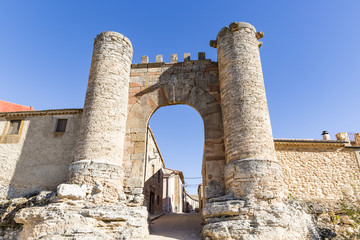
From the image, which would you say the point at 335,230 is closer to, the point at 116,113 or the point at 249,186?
the point at 249,186

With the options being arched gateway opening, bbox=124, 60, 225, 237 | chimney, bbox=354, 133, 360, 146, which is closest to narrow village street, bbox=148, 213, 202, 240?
arched gateway opening, bbox=124, 60, 225, 237

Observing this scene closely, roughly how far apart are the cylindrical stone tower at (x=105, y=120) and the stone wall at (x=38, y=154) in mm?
1254

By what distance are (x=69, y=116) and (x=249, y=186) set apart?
6785 millimetres

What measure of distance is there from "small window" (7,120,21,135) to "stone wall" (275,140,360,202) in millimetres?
9955

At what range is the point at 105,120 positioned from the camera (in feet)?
25.8

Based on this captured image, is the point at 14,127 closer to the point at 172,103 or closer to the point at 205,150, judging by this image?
the point at 172,103

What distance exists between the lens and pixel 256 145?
696cm

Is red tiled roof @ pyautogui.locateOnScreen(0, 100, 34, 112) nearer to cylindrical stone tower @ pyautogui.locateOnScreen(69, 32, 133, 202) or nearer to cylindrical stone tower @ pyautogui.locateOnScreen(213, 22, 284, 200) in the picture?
cylindrical stone tower @ pyautogui.locateOnScreen(69, 32, 133, 202)

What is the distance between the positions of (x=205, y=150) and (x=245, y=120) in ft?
5.37

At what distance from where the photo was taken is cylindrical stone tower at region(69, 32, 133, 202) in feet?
23.5

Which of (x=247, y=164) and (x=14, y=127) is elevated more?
(x=14, y=127)

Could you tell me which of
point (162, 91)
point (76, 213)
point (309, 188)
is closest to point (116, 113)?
point (162, 91)

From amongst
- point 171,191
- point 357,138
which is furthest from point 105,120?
point 171,191

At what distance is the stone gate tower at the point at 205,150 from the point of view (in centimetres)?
615
